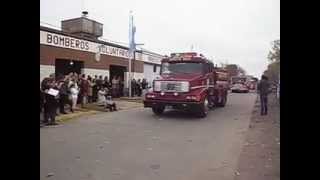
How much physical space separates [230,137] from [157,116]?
6.08 metres

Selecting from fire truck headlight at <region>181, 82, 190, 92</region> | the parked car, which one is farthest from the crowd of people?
the parked car

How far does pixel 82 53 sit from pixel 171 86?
10041 millimetres

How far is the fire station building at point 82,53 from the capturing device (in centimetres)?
2242

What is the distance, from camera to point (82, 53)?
2650 centimetres

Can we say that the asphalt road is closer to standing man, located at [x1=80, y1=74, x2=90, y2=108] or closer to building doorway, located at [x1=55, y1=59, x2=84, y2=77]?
standing man, located at [x1=80, y1=74, x2=90, y2=108]

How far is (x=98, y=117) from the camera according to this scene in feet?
59.1

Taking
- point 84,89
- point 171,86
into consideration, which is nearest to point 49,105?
point 171,86

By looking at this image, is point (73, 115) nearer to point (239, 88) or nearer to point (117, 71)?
point (117, 71)

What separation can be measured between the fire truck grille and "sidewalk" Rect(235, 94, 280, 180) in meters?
3.29

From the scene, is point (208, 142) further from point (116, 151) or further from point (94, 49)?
point (94, 49)

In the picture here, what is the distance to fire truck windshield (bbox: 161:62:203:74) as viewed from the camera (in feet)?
61.1

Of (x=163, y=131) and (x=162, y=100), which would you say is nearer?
(x=163, y=131)
